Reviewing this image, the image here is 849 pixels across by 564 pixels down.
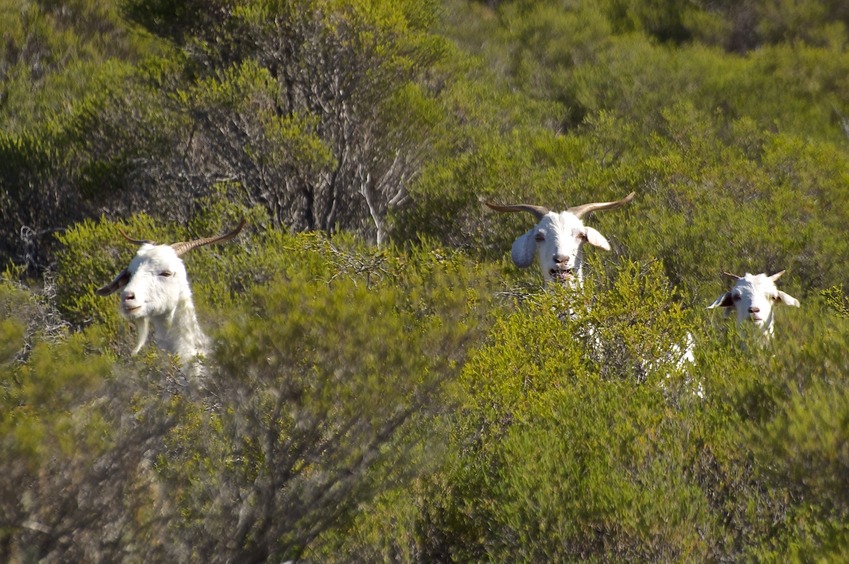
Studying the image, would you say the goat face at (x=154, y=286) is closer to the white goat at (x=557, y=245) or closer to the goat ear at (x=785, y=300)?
the white goat at (x=557, y=245)

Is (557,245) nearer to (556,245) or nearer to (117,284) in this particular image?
(556,245)

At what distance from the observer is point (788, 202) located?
45.5 ft

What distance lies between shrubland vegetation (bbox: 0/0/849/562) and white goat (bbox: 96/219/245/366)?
21cm

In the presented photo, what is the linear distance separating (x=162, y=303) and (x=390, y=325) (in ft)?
8.31

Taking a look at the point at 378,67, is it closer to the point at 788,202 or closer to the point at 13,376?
the point at 788,202

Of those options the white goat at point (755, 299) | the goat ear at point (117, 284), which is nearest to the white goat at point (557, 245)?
the white goat at point (755, 299)

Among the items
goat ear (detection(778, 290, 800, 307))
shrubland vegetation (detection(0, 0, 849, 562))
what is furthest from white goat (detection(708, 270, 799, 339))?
shrubland vegetation (detection(0, 0, 849, 562))

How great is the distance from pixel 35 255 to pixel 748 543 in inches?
447

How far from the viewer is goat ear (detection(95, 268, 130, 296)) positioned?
840 cm

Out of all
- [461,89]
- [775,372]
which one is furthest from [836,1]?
[775,372]

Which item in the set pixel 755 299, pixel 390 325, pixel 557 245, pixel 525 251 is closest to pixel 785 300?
pixel 755 299

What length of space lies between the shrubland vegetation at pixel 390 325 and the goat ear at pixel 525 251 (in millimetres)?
247

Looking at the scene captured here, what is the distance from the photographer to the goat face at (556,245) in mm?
9336

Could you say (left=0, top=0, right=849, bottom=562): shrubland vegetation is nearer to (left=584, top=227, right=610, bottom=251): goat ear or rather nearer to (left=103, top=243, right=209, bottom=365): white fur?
(left=103, top=243, right=209, bottom=365): white fur
